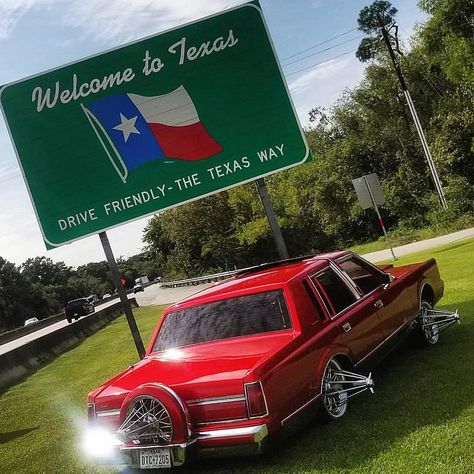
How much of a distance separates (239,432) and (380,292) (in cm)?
278

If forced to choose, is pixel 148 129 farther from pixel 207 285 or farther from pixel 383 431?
pixel 207 285

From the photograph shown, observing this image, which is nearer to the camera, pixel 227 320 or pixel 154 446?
pixel 154 446

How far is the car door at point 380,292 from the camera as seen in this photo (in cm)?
609

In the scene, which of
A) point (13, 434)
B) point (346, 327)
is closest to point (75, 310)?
point (13, 434)

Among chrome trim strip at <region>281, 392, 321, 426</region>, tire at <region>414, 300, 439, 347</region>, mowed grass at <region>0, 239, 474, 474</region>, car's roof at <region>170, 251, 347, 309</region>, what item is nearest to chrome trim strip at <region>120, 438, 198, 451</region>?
mowed grass at <region>0, 239, 474, 474</region>

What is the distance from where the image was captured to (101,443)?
479 centimetres

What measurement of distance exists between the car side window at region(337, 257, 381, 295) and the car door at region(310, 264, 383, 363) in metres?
0.28

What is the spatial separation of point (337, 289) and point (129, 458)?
269cm

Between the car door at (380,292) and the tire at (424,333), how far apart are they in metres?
0.36

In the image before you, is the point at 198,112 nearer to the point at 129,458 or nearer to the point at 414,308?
the point at 414,308

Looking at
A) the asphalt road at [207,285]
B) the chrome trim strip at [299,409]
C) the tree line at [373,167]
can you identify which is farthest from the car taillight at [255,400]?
the tree line at [373,167]

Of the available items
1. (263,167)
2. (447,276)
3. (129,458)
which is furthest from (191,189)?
(447,276)

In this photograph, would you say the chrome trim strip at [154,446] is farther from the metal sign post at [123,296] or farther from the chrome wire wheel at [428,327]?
the metal sign post at [123,296]

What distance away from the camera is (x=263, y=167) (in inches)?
340
